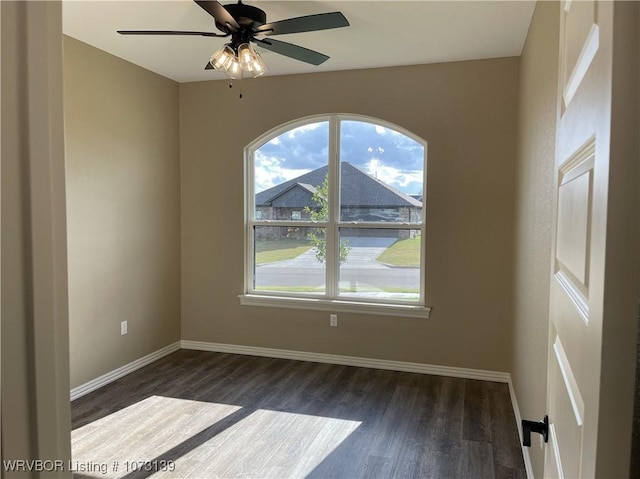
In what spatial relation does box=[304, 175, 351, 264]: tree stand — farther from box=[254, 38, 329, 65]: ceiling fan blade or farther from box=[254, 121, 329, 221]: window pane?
box=[254, 38, 329, 65]: ceiling fan blade

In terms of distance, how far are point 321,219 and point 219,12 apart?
2263 mm

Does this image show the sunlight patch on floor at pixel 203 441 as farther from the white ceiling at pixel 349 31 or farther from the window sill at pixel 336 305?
the white ceiling at pixel 349 31

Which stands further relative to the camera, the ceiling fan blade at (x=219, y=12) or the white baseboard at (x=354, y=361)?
the white baseboard at (x=354, y=361)

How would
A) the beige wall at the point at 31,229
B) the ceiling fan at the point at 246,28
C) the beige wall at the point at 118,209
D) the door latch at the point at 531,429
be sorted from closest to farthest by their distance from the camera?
the beige wall at the point at 31,229, the door latch at the point at 531,429, the ceiling fan at the point at 246,28, the beige wall at the point at 118,209

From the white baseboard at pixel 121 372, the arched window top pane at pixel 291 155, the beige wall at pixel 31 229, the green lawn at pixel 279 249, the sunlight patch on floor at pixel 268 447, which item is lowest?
the sunlight patch on floor at pixel 268 447

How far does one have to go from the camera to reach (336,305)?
406cm

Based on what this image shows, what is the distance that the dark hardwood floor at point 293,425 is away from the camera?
2.43 metres

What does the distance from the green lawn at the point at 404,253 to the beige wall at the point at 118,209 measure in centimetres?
212

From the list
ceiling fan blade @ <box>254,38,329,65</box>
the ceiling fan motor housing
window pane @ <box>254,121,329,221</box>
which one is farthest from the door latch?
window pane @ <box>254,121,329,221</box>

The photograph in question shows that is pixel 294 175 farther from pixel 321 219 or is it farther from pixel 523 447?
pixel 523 447

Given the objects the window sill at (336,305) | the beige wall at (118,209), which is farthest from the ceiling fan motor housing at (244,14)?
the window sill at (336,305)

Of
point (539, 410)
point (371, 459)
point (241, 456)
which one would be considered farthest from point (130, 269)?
point (539, 410)

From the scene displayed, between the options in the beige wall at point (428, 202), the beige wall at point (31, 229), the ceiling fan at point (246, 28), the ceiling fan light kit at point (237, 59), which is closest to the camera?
the beige wall at point (31, 229)

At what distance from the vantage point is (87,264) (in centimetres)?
340
